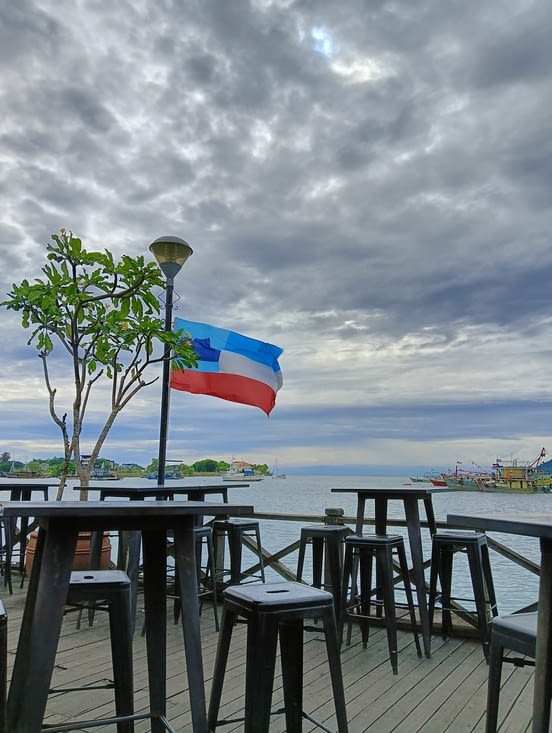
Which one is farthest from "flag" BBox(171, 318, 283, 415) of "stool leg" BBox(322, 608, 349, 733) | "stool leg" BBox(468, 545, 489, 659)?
"stool leg" BBox(322, 608, 349, 733)

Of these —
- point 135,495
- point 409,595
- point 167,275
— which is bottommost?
point 409,595

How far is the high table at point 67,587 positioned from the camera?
1.54 m

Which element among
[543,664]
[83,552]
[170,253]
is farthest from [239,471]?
[543,664]

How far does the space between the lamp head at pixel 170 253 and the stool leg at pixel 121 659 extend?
326 centimetres

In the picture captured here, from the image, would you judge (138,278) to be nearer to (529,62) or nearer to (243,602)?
(243,602)

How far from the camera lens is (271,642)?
Answer: 5.23ft

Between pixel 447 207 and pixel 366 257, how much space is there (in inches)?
65.2

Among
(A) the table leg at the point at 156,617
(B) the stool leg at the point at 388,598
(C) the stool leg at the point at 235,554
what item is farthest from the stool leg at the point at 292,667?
(C) the stool leg at the point at 235,554

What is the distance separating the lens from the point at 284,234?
8.55 m

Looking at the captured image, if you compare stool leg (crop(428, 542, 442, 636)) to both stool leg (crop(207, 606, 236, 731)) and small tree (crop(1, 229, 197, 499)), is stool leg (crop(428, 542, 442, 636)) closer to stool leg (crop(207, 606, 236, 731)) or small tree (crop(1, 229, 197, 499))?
stool leg (crop(207, 606, 236, 731))

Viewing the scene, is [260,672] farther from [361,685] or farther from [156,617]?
[361,685]

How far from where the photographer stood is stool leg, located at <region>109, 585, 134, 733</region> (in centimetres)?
183

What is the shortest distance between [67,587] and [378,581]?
2360mm

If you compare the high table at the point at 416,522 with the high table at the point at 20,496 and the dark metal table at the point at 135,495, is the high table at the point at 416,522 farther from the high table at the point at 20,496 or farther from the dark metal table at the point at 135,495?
the high table at the point at 20,496
